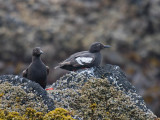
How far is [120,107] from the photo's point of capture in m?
6.36

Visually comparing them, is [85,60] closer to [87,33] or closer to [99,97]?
[99,97]

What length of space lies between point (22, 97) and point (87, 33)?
12268mm

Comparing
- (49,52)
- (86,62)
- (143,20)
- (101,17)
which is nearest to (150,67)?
(143,20)

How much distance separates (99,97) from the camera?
21.2 feet

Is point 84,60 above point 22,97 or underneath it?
above

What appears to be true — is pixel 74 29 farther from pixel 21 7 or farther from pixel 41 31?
pixel 21 7

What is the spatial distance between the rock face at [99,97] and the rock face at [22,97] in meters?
0.30

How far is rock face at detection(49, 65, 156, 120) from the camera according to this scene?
6250 mm

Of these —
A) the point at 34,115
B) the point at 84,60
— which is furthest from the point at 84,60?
the point at 34,115

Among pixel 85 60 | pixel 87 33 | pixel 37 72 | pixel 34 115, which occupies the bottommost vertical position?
pixel 34 115

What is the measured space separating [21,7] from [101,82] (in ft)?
41.3

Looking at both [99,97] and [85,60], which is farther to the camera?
[85,60]

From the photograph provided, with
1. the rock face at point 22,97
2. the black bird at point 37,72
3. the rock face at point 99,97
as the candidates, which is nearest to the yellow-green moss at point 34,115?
the rock face at point 22,97

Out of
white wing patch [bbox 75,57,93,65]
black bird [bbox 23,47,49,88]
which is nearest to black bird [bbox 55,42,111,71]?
white wing patch [bbox 75,57,93,65]
